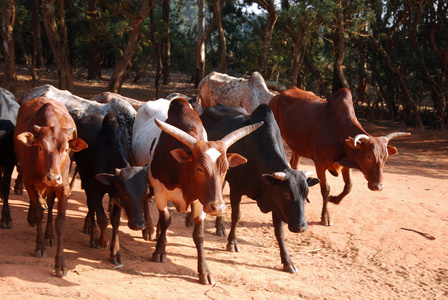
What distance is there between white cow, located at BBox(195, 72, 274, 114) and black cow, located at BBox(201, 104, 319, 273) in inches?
187

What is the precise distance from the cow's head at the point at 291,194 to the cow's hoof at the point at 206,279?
0.99m

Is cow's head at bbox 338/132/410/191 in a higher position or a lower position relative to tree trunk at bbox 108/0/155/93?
lower

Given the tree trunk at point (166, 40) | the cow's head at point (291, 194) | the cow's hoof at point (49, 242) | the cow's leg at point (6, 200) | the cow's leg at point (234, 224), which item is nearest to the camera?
the cow's head at point (291, 194)

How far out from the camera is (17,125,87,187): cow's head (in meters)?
5.06

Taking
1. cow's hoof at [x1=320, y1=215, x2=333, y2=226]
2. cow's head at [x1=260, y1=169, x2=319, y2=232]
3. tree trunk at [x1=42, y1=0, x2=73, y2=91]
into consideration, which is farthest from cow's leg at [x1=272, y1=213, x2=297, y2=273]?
tree trunk at [x1=42, y1=0, x2=73, y2=91]

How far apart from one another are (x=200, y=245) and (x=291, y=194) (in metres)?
1.12

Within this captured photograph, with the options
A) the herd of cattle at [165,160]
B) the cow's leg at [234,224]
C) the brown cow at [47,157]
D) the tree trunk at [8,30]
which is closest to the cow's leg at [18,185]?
the herd of cattle at [165,160]

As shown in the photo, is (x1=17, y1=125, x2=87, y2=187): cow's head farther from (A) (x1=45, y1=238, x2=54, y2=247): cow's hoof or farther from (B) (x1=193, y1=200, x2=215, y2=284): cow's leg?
(B) (x1=193, y1=200, x2=215, y2=284): cow's leg

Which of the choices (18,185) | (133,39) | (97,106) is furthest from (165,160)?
(133,39)

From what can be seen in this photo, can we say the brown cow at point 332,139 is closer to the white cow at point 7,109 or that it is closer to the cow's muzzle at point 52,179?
the cow's muzzle at point 52,179

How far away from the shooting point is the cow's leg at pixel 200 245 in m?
5.40

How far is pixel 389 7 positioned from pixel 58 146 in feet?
57.5

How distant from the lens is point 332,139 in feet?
26.2

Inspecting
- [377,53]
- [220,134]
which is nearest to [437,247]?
[220,134]
